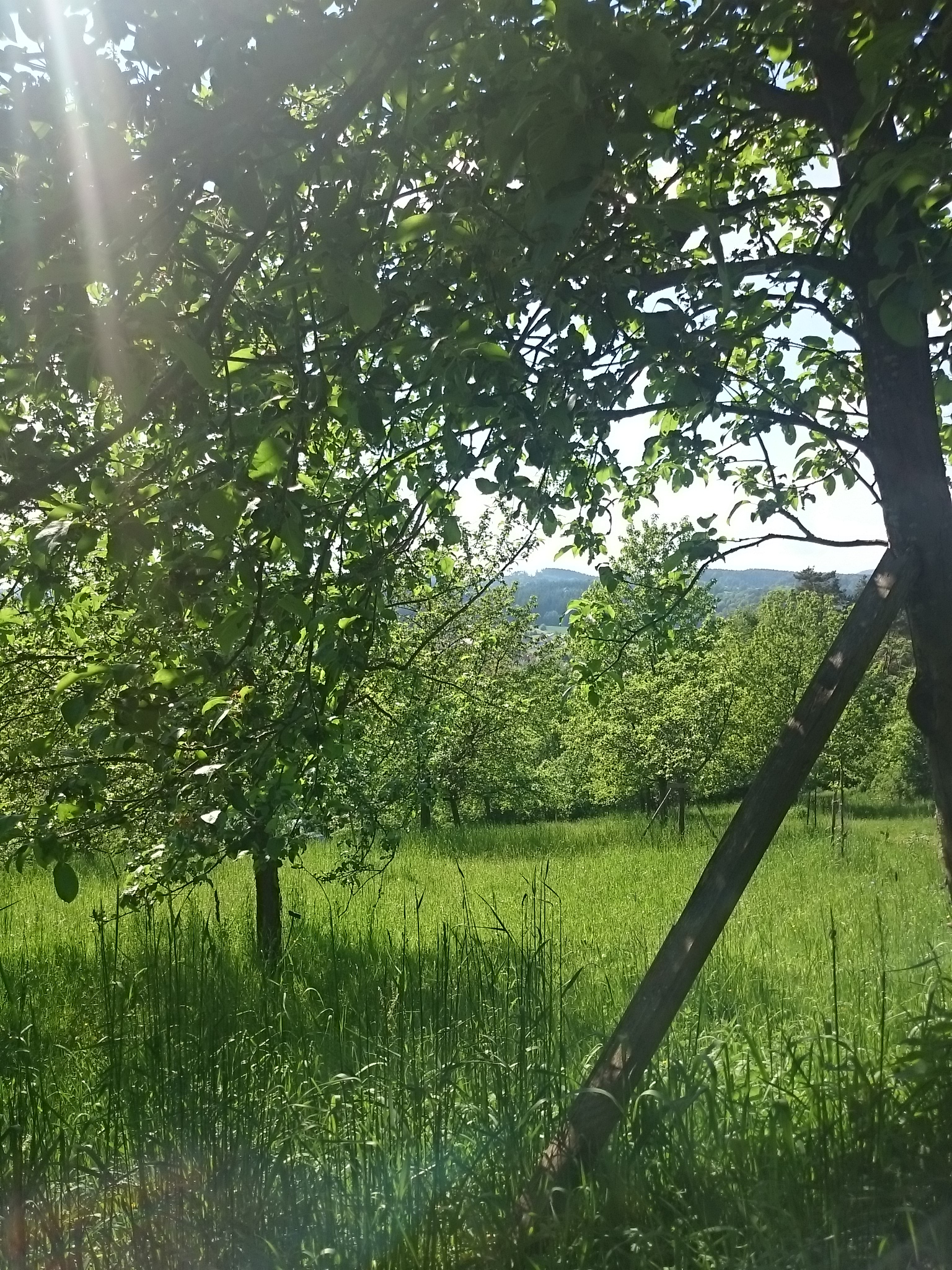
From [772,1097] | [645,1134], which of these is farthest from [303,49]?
[772,1097]

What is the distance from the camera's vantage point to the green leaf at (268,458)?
1956 mm

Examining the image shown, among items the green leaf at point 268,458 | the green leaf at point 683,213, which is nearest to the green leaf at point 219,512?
the green leaf at point 268,458

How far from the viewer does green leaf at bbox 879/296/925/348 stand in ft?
5.80

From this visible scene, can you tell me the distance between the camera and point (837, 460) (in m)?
4.21

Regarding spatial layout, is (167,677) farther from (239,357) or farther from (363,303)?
(363,303)

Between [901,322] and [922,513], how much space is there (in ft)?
3.40

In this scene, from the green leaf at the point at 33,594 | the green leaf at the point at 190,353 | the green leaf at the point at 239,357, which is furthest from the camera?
the green leaf at the point at 239,357

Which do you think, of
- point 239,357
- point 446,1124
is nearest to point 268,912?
point 446,1124

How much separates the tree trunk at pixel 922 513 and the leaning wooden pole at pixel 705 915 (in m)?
0.24

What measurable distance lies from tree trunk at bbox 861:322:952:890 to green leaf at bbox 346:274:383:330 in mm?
1742

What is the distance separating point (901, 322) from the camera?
1.78m

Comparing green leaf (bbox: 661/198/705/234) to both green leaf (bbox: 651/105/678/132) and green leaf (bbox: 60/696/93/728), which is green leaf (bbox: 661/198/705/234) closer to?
green leaf (bbox: 651/105/678/132)

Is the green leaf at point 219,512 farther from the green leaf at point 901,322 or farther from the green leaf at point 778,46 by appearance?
the green leaf at point 778,46

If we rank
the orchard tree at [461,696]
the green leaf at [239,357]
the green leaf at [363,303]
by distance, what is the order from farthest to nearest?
the orchard tree at [461,696]
the green leaf at [239,357]
the green leaf at [363,303]
